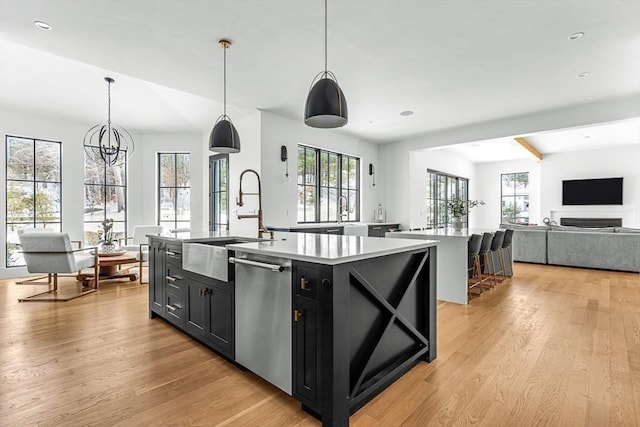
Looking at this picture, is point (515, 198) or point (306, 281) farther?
point (515, 198)

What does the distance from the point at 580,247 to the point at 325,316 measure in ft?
22.1

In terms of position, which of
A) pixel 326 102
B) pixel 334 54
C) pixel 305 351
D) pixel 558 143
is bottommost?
pixel 305 351

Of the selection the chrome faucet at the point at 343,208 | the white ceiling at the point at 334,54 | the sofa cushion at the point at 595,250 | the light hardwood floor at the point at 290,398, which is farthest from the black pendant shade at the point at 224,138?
the sofa cushion at the point at 595,250

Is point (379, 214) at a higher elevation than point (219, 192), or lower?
lower

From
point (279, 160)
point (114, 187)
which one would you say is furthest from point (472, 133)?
point (114, 187)

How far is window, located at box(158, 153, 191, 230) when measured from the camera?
7.32 metres

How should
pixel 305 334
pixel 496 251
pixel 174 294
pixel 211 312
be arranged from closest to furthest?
pixel 305 334
pixel 211 312
pixel 174 294
pixel 496 251

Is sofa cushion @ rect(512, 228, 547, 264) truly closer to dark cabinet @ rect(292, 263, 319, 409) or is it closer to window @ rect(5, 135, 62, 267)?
→ dark cabinet @ rect(292, 263, 319, 409)

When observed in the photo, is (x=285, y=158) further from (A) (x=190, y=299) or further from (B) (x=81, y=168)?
(B) (x=81, y=168)

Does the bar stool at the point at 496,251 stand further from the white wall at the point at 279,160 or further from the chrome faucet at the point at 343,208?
the white wall at the point at 279,160

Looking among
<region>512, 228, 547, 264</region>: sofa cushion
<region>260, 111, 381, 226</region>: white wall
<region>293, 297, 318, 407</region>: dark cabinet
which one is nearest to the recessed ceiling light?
<region>260, 111, 381, 226</region>: white wall

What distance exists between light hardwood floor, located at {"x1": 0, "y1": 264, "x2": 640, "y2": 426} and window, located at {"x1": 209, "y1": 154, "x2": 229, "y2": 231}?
9.41ft

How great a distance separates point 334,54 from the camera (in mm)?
3551

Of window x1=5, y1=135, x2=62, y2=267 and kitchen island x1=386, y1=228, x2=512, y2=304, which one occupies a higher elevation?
window x1=5, y1=135, x2=62, y2=267
